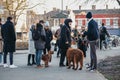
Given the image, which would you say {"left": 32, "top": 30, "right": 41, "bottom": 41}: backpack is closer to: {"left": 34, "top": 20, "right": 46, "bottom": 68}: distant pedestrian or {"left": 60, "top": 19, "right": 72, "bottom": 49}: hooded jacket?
{"left": 34, "top": 20, "right": 46, "bottom": 68}: distant pedestrian

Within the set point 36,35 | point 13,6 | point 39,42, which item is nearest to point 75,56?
point 39,42

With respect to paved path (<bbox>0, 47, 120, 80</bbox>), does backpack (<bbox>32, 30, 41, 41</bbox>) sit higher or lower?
higher

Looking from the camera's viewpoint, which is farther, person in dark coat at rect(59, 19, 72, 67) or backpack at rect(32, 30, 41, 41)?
person in dark coat at rect(59, 19, 72, 67)

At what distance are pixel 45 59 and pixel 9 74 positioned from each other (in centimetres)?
315

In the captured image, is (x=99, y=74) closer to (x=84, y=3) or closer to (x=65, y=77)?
(x=65, y=77)

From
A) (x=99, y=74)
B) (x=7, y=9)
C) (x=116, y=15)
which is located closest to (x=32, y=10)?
(x=7, y=9)

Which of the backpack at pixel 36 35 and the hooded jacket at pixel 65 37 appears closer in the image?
the backpack at pixel 36 35

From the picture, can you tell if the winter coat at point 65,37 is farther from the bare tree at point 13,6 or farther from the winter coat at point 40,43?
the bare tree at point 13,6

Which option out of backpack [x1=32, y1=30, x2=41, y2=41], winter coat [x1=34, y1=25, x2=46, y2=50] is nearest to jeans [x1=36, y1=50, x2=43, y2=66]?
winter coat [x1=34, y1=25, x2=46, y2=50]

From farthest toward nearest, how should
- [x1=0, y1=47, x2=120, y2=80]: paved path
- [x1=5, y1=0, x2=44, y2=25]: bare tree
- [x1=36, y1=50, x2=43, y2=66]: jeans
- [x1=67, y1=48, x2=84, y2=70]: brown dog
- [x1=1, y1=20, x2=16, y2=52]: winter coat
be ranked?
1. [x1=5, y1=0, x2=44, y2=25]: bare tree
2. [x1=36, y1=50, x2=43, y2=66]: jeans
3. [x1=1, y1=20, x2=16, y2=52]: winter coat
4. [x1=67, y1=48, x2=84, y2=70]: brown dog
5. [x1=0, y1=47, x2=120, y2=80]: paved path

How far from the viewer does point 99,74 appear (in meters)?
17.0

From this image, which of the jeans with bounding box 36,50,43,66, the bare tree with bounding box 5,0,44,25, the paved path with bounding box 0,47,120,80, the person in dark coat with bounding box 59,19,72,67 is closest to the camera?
the paved path with bounding box 0,47,120,80

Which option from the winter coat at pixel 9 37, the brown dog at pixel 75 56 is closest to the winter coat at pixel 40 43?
the winter coat at pixel 9 37

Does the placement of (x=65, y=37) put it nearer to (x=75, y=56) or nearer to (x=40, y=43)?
(x=40, y=43)
